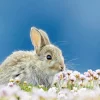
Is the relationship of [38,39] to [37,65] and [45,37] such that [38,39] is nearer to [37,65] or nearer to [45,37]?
[45,37]

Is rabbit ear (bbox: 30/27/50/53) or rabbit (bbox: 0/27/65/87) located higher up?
rabbit ear (bbox: 30/27/50/53)

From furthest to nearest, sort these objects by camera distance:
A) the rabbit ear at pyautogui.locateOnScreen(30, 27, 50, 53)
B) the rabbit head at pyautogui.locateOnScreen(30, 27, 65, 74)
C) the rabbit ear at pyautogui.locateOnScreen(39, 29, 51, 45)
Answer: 1. the rabbit ear at pyautogui.locateOnScreen(39, 29, 51, 45)
2. the rabbit ear at pyautogui.locateOnScreen(30, 27, 50, 53)
3. the rabbit head at pyautogui.locateOnScreen(30, 27, 65, 74)

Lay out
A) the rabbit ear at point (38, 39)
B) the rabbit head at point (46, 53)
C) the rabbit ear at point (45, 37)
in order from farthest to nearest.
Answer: the rabbit ear at point (45, 37) < the rabbit ear at point (38, 39) < the rabbit head at point (46, 53)

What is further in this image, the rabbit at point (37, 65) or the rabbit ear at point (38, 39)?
the rabbit ear at point (38, 39)

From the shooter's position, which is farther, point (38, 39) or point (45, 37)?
point (45, 37)

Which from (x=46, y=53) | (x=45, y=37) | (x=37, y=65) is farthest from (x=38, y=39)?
(x=37, y=65)

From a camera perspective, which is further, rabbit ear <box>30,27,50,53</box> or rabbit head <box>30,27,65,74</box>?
rabbit ear <box>30,27,50,53</box>

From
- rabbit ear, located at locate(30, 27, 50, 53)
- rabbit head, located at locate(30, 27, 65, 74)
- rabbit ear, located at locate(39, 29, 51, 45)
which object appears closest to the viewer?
rabbit head, located at locate(30, 27, 65, 74)

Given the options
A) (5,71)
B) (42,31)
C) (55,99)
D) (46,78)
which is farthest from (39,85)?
(55,99)
